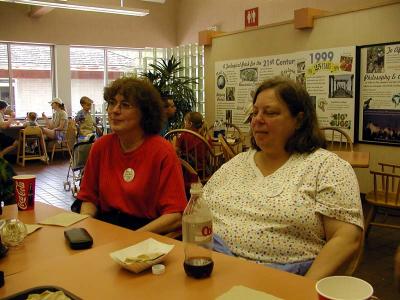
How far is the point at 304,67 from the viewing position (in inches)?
225

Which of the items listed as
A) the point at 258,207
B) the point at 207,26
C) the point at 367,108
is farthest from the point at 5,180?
the point at 207,26

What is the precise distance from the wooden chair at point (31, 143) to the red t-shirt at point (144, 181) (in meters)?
6.68

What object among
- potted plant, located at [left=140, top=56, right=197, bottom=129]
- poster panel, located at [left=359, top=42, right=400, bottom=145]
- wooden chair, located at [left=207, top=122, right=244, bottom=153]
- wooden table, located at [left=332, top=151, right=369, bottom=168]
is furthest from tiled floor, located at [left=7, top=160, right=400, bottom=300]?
potted plant, located at [left=140, top=56, right=197, bottom=129]

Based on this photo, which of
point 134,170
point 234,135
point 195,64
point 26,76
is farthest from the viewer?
point 26,76

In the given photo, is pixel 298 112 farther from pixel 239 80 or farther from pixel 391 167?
pixel 239 80

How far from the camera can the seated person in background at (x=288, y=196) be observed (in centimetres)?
148

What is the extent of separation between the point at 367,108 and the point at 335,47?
86cm

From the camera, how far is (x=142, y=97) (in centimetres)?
210


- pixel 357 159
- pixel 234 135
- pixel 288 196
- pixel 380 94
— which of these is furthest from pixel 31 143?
pixel 288 196

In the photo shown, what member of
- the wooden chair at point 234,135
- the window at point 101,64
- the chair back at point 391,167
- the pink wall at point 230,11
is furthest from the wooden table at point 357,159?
the window at point 101,64

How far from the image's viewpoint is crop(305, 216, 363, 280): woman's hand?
4.65 ft

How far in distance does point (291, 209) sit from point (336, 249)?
0.66ft

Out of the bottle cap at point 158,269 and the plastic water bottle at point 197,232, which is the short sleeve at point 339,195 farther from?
the bottle cap at point 158,269

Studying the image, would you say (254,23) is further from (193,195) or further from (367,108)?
(193,195)
